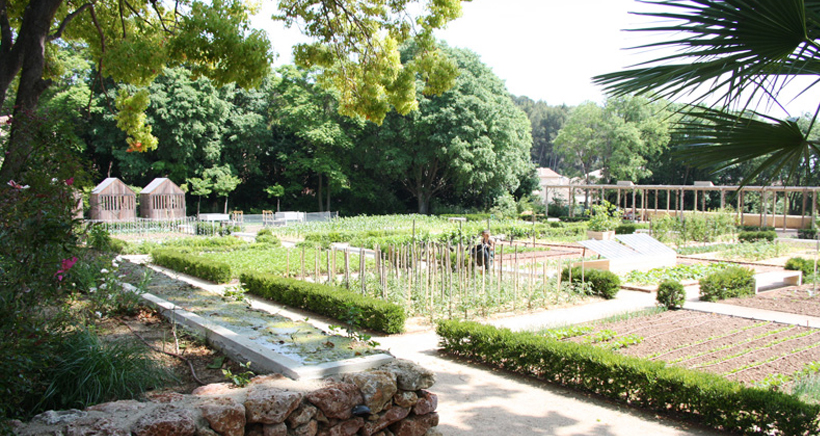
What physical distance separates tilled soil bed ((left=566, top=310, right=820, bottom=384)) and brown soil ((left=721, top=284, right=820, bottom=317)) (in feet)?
5.25

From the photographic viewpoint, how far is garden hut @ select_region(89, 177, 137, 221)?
25672 mm

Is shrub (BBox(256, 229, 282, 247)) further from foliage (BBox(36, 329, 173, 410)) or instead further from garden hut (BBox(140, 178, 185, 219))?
foliage (BBox(36, 329, 173, 410))

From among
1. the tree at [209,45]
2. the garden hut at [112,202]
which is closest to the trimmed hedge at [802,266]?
the tree at [209,45]

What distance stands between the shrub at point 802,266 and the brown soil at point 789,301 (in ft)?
5.67

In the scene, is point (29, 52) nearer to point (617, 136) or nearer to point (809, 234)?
point (809, 234)

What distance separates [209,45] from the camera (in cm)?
841

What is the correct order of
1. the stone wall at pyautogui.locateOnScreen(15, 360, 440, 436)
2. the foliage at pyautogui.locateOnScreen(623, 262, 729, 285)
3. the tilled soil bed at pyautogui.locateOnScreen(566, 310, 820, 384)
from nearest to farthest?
1. the stone wall at pyautogui.locateOnScreen(15, 360, 440, 436)
2. the tilled soil bed at pyautogui.locateOnScreen(566, 310, 820, 384)
3. the foliage at pyautogui.locateOnScreen(623, 262, 729, 285)

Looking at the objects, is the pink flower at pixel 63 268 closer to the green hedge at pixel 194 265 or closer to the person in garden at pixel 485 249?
the person in garden at pixel 485 249

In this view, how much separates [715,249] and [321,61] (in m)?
16.0

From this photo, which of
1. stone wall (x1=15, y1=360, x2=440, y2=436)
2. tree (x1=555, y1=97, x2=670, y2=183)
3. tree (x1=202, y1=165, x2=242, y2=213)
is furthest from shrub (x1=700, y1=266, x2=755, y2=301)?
tree (x1=555, y1=97, x2=670, y2=183)

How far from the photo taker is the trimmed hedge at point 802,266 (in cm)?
1395

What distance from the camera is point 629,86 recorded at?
12.8 ft

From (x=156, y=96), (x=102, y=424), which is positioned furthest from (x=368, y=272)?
(x=156, y=96)

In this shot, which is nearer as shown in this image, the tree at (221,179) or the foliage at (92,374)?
the foliage at (92,374)
